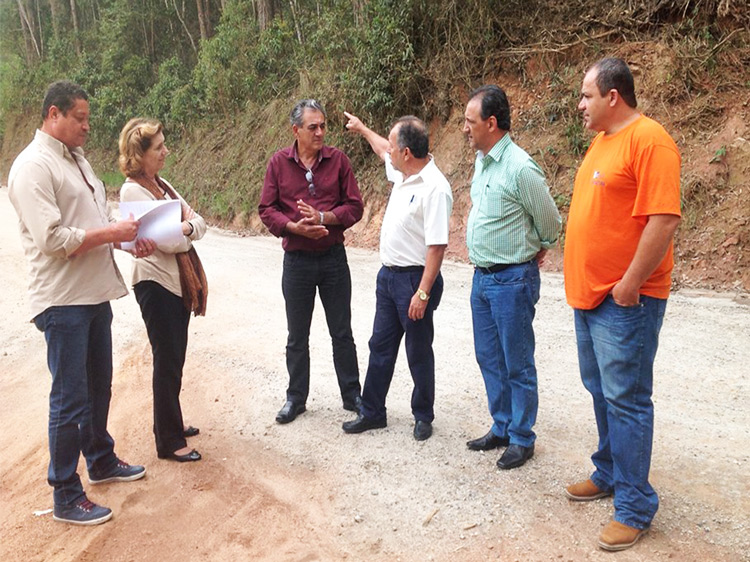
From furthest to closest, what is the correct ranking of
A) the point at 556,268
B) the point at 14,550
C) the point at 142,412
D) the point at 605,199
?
1. the point at 556,268
2. the point at 142,412
3. the point at 14,550
4. the point at 605,199

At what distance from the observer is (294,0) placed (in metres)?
18.9

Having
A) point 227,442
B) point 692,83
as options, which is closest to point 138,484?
point 227,442

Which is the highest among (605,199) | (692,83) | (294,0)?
(294,0)

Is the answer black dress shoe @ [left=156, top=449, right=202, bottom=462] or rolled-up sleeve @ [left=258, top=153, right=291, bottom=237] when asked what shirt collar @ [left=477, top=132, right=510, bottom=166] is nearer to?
rolled-up sleeve @ [left=258, top=153, right=291, bottom=237]

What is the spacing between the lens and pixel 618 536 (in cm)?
305

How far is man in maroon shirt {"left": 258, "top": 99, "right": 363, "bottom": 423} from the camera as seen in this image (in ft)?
14.9

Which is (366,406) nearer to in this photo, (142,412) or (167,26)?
(142,412)

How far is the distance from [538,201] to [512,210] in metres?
0.15

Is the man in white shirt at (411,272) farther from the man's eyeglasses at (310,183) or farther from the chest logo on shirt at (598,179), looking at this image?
the chest logo on shirt at (598,179)

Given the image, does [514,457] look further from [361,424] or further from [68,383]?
[68,383]

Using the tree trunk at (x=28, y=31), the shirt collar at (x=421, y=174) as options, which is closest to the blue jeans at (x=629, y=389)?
the shirt collar at (x=421, y=174)

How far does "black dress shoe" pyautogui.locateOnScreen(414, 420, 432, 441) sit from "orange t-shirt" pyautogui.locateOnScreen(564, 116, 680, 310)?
155 cm

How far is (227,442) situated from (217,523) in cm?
97

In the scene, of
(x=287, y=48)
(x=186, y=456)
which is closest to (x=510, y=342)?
(x=186, y=456)
